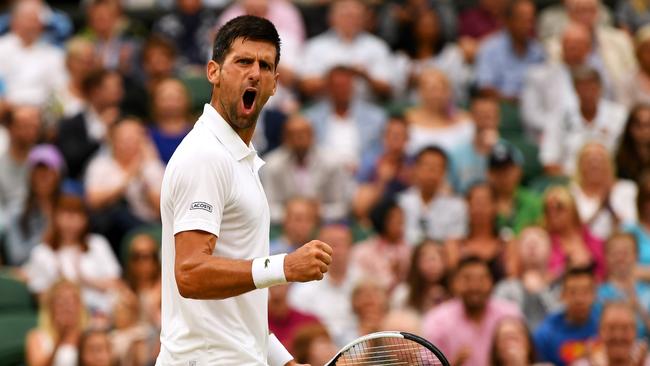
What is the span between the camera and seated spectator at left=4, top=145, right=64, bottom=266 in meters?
9.56

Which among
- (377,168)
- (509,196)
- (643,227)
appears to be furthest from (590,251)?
(377,168)

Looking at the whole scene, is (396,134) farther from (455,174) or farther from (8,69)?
(8,69)

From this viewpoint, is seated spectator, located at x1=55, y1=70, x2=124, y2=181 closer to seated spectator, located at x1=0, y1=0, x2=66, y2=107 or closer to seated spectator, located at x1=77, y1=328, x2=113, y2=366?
seated spectator, located at x1=0, y1=0, x2=66, y2=107

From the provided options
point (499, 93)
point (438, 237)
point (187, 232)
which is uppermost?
point (499, 93)

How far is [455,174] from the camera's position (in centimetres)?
1010

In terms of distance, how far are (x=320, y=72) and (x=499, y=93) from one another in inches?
58.1

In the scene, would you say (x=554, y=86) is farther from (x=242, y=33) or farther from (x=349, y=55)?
(x=242, y=33)

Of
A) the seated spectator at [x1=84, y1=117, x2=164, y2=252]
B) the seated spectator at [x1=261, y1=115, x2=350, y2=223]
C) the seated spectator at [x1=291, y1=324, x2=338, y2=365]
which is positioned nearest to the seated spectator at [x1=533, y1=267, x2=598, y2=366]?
the seated spectator at [x1=291, y1=324, x2=338, y2=365]

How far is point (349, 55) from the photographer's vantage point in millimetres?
11508

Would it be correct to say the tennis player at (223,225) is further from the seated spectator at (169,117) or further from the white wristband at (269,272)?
the seated spectator at (169,117)

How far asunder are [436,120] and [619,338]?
3.24 m

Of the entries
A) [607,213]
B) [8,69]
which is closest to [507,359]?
[607,213]

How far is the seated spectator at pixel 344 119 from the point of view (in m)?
10.6

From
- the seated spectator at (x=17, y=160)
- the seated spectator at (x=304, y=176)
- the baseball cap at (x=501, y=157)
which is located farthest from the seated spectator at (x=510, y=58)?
the seated spectator at (x=17, y=160)
